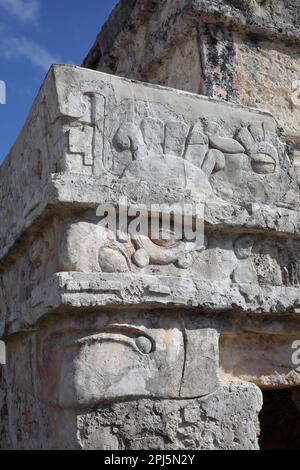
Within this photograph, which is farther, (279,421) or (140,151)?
(279,421)

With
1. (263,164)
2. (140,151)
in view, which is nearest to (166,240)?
(140,151)

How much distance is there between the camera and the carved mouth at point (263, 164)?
11.7 feet

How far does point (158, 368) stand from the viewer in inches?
119

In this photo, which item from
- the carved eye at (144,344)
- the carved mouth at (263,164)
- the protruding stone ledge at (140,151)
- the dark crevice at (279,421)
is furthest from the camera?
the dark crevice at (279,421)

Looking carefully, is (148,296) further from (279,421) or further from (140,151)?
(279,421)

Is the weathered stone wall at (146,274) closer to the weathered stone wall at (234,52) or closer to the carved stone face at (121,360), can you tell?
the carved stone face at (121,360)

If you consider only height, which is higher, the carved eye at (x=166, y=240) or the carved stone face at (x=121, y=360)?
the carved eye at (x=166, y=240)

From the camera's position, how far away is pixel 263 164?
A: 3572 millimetres

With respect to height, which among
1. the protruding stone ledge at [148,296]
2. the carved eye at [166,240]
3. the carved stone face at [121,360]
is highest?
the carved eye at [166,240]

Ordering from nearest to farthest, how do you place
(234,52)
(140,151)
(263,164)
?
(140,151) < (263,164) < (234,52)

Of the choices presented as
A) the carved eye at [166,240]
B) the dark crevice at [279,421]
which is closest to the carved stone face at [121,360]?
the carved eye at [166,240]

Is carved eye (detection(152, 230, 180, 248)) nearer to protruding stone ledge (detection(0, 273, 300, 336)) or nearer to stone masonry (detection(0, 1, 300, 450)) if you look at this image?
stone masonry (detection(0, 1, 300, 450))

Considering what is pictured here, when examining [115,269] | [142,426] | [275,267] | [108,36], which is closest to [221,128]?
[275,267]

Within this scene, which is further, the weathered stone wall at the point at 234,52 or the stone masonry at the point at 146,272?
the weathered stone wall at the point at 234,52
